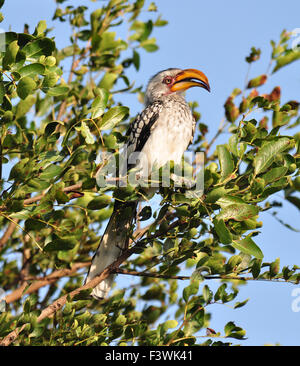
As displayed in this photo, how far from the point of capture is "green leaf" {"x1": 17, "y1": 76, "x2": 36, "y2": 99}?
2.76 metres

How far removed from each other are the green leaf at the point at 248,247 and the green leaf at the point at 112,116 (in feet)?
3.51

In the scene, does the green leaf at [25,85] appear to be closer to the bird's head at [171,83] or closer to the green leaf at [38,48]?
the green leaf at [38,48]

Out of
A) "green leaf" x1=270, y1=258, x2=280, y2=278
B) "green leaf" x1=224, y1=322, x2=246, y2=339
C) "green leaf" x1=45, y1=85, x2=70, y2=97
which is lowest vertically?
"green leaf" x1=224, y1=322, x2=246, y2=339

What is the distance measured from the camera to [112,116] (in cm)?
303

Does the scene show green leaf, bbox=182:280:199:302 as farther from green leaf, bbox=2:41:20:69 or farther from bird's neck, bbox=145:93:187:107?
bird's neck, bbox=145:93:187:107

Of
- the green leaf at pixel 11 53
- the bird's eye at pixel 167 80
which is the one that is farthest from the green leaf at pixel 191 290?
the bird's eye at pixel 167 80

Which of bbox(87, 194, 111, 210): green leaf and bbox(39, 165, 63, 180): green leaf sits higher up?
bbox(39, 165, 63, 180): green leaf

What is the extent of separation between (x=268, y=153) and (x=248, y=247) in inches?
21.6

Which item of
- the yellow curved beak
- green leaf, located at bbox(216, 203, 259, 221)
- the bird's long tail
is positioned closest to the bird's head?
the yellow curved beak

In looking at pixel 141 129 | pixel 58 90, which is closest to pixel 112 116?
pixel 58 90

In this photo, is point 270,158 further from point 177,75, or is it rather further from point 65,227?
point 177,75

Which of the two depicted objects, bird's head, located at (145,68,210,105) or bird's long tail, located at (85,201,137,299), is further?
bird's head, located at (145,68,210,105)

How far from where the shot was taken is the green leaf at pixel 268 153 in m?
2.67

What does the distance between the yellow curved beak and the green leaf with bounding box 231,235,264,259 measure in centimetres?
235
